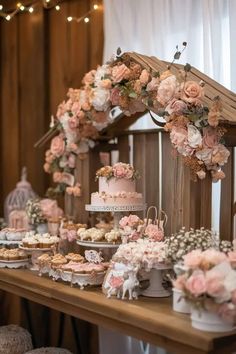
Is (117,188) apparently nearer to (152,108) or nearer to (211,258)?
(152,108)

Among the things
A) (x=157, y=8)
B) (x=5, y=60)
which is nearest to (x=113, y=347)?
(x=157, y=8)

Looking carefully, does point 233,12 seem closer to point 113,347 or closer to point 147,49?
point 147,49

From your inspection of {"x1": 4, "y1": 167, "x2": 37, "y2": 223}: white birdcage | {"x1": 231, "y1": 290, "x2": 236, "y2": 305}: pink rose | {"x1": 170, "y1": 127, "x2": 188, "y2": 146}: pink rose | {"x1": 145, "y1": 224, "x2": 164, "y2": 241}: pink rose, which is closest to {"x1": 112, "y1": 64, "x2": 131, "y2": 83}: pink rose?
{"x1": 170, "y1": 127, "x2": 188, "y2": 146}: pink rose

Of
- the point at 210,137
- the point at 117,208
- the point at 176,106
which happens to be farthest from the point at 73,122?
the point at 210,137

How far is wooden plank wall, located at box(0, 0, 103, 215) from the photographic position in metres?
3.95

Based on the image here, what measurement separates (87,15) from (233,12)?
119cm

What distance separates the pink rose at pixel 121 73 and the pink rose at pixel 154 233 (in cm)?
71

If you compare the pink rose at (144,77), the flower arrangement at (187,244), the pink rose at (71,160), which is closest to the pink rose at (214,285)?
the flower arrangement at (187,244)

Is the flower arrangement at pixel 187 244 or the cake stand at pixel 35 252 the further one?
the cake stand at pixel 35 252

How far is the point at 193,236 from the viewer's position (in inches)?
88.2

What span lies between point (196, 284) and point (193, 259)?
0.09 m

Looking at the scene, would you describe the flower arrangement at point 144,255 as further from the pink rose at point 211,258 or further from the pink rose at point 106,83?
the pink rose at point 106,83

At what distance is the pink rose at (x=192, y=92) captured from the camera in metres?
2.37

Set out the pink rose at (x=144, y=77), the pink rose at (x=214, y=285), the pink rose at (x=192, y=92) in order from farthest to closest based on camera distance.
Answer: the pink rose at (x=144, y=77) → the pink rose at (x=192, y=92) → the pink rose at (x=214, y=285)
